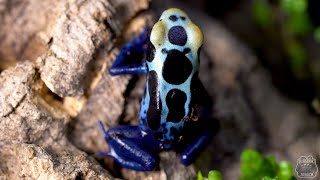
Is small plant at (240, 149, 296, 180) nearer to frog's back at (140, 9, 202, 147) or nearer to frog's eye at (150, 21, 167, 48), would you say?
frog's back at (140, 9, 202, 147)

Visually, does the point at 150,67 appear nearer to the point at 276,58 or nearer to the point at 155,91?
the point at 155,91

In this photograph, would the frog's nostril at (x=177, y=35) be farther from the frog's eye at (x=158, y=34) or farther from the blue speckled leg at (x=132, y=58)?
the blue speckled leg at (x=132, y=58)

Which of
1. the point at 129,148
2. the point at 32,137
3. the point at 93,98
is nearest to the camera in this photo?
the point at 32,137

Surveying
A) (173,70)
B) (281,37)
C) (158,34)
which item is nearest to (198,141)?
(173,70)

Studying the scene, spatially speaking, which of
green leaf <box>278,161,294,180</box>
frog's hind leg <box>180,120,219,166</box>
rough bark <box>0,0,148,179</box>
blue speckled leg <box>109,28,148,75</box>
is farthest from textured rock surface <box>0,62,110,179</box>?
green leaf <box>278,161,294,180</box>

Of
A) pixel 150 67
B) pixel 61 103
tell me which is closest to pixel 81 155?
pixel 61 103

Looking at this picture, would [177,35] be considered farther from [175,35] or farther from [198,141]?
[198,141]
